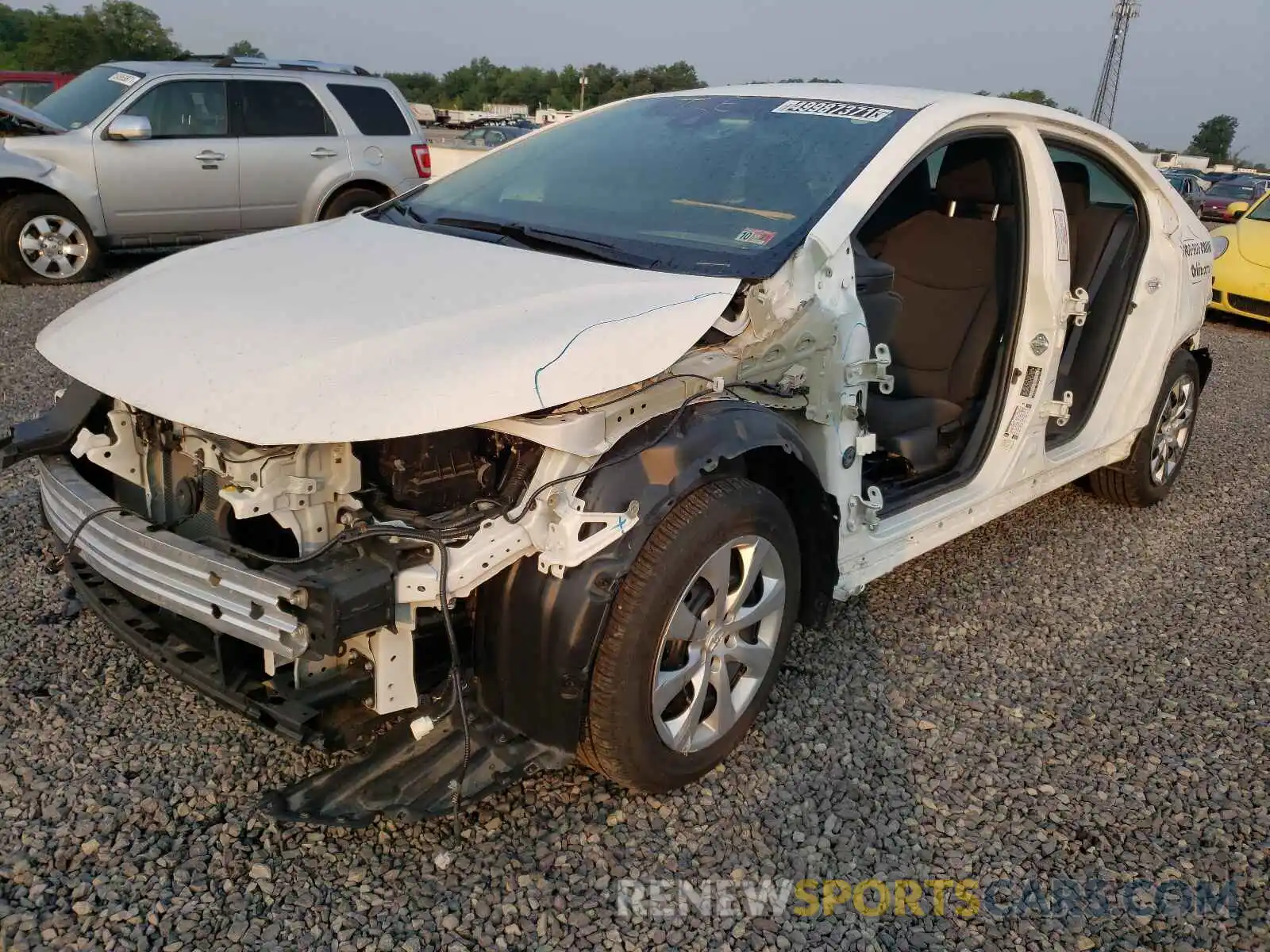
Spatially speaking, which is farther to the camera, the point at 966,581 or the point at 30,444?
the point at 966,581

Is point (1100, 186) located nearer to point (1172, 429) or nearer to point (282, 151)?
point (1172, 429)

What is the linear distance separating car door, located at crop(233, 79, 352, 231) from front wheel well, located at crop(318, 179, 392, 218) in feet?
0.45

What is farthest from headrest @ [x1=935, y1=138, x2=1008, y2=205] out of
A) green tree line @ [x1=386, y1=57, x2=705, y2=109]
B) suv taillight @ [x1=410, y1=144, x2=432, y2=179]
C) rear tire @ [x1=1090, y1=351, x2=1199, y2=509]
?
green tree line @ [x1=386, y1=57, x2=705, y2=109]

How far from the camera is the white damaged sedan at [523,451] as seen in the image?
2145mm

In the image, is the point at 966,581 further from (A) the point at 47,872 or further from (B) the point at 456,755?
(A) the point at 47,872

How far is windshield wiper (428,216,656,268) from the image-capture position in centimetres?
284

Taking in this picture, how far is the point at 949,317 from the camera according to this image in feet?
13.4

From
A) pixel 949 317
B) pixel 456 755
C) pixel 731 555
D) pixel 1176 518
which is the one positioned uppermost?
pixel 949 317

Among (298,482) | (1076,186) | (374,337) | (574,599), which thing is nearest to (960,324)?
(1076,186)

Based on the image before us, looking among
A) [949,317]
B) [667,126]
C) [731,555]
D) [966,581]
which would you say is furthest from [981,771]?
[667,126]

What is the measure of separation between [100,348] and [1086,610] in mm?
3582

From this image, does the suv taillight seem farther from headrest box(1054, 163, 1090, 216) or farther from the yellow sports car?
the yellow sports car

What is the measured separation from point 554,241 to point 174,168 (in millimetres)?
7268

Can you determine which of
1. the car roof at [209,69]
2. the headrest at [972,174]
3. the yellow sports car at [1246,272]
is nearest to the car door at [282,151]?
the car roof at [209,69]
